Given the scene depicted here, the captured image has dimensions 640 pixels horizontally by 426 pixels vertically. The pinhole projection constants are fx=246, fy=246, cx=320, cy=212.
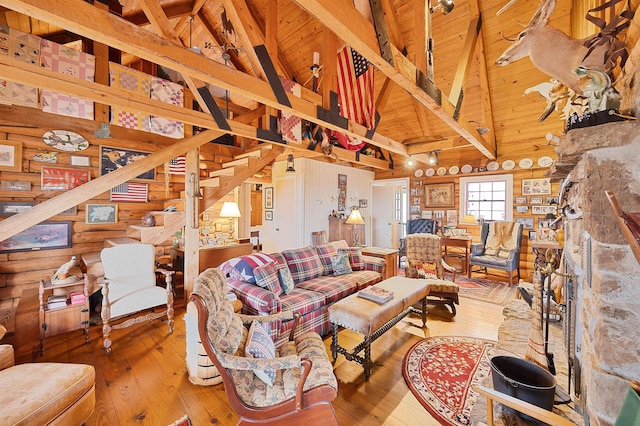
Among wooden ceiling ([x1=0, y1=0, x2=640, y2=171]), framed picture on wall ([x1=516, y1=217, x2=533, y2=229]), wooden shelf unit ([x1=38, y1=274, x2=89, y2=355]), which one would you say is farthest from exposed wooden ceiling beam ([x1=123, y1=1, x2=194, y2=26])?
framed picture on wall ([x1=516, y1=217, x2=533, y2=229])

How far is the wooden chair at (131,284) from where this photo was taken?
2.66 meters

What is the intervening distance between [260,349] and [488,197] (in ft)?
20.3

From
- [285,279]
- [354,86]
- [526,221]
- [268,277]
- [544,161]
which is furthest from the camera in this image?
[526,221]

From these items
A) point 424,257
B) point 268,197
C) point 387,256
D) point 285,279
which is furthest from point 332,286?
point 268,197

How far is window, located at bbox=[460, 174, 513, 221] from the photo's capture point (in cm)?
551

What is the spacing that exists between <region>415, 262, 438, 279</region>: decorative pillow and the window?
262 centimetres

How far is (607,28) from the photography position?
3.77 feet

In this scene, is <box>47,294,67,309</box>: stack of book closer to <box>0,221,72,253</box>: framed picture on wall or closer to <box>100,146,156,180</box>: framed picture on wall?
<box>0,221,72,253</box>: framed picture on wall

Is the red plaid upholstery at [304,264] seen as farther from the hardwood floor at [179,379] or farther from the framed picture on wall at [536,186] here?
the framed picture on wall at [536,186]

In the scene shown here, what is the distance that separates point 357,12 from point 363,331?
2.37m

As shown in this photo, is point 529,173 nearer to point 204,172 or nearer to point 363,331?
point 363,331

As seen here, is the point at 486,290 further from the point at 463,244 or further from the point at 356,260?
the point at 356,260

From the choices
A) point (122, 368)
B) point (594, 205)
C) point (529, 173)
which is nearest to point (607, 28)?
point (594, 205)

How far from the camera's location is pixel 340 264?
371cm
